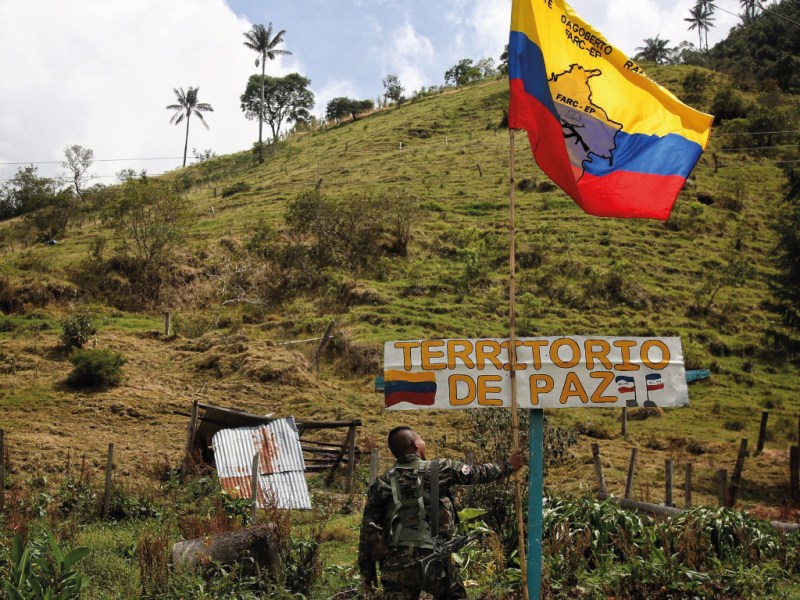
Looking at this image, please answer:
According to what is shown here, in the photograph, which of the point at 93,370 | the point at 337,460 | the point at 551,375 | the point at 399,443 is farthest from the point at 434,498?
the point at 93,370

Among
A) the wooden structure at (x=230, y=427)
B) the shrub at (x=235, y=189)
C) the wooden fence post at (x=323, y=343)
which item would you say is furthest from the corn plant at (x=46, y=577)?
the shrub at (x=235, y=189)

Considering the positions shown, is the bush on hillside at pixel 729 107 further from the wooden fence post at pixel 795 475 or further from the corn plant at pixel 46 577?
the corn plant at pixel 46 577

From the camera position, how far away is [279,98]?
73188 mm

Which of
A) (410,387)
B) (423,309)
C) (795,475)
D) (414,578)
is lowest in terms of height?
(795,475)

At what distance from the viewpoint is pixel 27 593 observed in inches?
219

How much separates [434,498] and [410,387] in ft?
3.64

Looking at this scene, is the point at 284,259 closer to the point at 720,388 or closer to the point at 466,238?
the point at 466,238

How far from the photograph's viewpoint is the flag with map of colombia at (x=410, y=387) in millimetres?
5891

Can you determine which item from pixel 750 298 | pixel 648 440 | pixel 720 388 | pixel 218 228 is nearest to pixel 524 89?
pixel 648 440

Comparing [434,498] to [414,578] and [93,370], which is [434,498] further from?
[93,370]

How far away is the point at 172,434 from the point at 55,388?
185 inches

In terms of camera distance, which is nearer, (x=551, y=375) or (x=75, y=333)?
(x=551, y=375)

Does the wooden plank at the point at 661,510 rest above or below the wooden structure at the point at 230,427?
below

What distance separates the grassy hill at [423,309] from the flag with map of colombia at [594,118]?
5.69 metres
